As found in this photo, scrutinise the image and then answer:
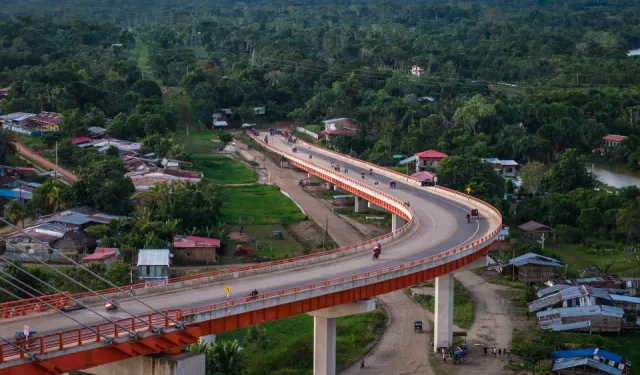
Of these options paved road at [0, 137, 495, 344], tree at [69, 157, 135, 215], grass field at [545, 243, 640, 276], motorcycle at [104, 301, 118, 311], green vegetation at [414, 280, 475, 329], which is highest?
motorcycle at [104, 301, 118, 311]

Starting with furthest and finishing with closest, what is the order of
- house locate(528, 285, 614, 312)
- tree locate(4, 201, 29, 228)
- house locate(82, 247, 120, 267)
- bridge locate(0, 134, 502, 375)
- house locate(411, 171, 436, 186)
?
house locate(411, 171, 436, 186) < tree locate(4, 201, 29, 228) < house locate(82, 247, 120, 267) < house locate(528, 285, 614, 312) < bridge locate(0, 134, 502, 375)

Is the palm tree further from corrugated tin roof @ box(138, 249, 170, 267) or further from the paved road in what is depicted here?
the paved road

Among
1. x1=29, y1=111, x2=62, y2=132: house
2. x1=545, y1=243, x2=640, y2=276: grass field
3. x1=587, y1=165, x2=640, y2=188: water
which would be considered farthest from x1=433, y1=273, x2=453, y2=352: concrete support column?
x1=29, y1=111, x2=62, y2=132: house

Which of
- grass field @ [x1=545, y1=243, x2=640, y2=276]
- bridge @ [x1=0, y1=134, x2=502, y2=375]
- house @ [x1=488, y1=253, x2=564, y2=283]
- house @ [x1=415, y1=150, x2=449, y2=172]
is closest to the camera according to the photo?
bridge @ [x1=0, y1=134, x2=502, y2=375]

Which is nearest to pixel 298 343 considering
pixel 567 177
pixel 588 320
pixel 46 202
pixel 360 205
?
pixel 588 320

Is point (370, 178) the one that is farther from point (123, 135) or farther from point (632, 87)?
point (632, 87)

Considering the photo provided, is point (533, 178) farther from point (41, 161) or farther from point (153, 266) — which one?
point (41, 161)

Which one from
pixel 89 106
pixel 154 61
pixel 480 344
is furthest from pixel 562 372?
pixel 154 61
